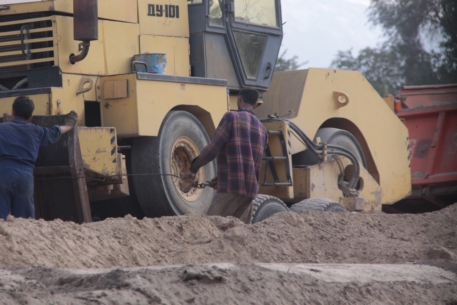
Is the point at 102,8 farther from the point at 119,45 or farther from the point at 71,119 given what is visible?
the point at 71,119

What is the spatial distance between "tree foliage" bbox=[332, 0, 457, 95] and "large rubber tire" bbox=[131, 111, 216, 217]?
16.8 meters

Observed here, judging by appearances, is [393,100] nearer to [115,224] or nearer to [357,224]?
[357,224]

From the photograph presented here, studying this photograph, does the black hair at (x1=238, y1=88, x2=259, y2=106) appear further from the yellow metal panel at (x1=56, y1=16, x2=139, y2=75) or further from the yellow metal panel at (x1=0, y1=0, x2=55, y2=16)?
the yellow metal panel at (x1=0, y1=0, x2=55, y2=16)

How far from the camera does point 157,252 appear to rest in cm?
547

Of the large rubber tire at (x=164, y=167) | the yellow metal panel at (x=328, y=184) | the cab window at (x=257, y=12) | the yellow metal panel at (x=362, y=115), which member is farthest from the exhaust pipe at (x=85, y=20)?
the yellow metal panel at (x=328, y=184)

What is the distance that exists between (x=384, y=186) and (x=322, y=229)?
371cm

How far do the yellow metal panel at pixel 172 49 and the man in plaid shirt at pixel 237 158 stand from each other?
1217 millimetres

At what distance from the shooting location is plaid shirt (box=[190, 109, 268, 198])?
650 centimetres

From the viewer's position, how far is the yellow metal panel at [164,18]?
757 centimetres

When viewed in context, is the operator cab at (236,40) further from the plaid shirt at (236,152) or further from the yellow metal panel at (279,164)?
the plaid shirt at (236,152)

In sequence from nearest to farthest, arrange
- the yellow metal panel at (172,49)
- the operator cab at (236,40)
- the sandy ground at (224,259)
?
the sandy ground at (224,259)
the yellow metal panel at (172,49)
the operator cab at (236,40)

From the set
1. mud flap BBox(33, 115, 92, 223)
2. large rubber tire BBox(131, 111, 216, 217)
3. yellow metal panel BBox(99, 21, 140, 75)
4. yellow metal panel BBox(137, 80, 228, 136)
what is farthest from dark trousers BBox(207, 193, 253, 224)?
yellow metal panel BBox(99, 21, 140, 75)

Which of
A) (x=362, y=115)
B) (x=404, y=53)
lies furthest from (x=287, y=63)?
(x=362, y=115)

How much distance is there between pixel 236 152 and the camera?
6516mm
